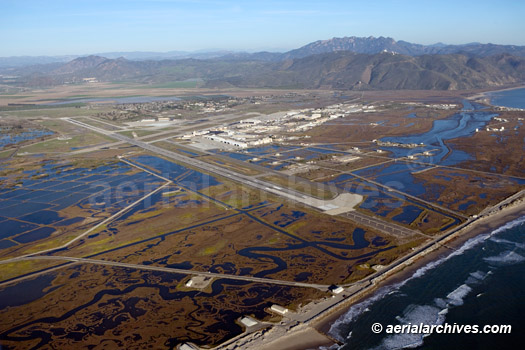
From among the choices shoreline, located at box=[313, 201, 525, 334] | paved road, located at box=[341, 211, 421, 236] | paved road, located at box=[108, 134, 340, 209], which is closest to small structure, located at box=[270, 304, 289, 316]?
shoreline, located at box=[313, 201, 525, 334]

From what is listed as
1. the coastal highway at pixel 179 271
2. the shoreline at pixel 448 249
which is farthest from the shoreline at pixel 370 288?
the coastal highway at pixel 179 271

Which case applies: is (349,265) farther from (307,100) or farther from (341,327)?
(307,100)

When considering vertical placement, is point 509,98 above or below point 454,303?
above

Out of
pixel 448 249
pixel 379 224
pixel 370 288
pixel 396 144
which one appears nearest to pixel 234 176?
pixel 379 224

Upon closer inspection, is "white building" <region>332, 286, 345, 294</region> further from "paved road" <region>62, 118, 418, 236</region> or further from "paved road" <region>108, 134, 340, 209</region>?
"paved road" <region>108, 134, 340, 209</region>

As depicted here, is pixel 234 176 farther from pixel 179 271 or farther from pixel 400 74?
pixel 400 74

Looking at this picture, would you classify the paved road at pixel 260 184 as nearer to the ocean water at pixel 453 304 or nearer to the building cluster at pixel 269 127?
the ocean water at pixel 453 304
